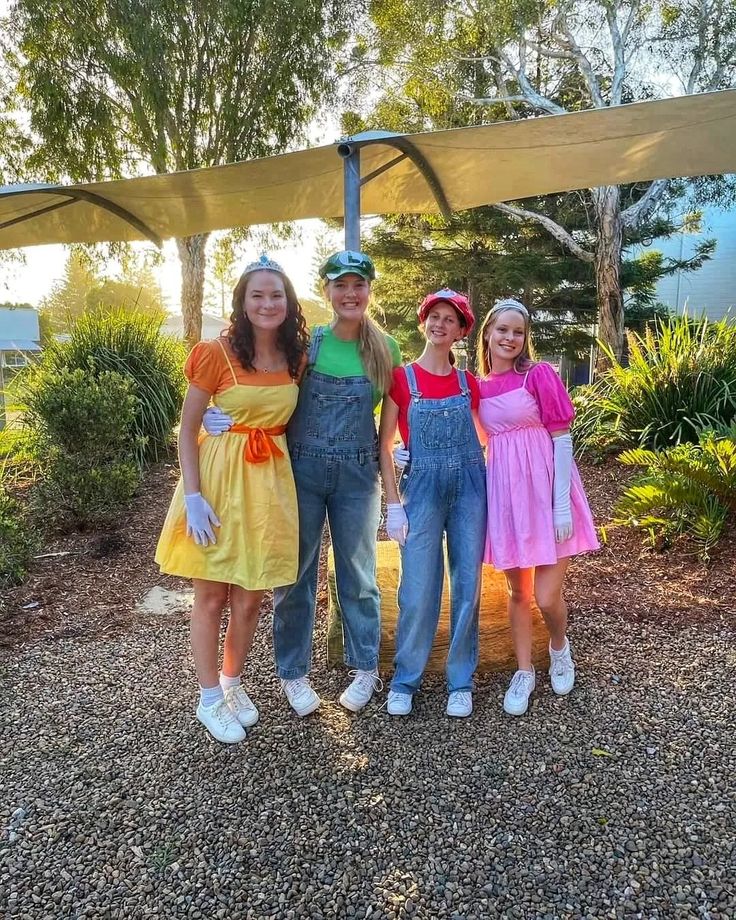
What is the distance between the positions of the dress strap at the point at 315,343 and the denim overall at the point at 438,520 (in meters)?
0.36

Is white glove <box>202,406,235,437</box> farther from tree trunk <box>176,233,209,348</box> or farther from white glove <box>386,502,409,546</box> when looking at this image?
tree trunk <box>176,233,209,348</box>

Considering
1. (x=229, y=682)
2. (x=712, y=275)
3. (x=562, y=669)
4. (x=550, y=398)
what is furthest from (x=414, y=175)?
(x=712, y=275)

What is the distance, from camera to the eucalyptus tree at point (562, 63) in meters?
11.2

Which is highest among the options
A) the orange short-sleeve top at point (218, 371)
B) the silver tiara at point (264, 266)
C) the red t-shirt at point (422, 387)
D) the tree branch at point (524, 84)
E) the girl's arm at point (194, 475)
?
the tree branch at point (524, 84)

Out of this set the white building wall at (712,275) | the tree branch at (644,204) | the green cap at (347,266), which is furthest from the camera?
the white building wall at (712,275)

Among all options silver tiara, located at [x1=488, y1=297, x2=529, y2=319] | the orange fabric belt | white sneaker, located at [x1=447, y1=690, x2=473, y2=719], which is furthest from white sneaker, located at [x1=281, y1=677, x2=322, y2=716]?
silver tiara, located at [x1=488, y1=297, x2=529, y2=319]

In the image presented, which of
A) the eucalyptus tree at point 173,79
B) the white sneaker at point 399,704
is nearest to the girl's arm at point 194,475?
the white sneaker at point 399,704

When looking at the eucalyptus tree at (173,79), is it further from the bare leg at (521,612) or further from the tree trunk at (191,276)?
the bare leg at (521,612)

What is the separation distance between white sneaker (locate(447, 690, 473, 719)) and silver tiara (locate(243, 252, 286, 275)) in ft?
5.93

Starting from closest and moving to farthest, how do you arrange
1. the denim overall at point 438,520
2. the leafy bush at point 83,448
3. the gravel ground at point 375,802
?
1. the gravel ground at point 375,802
2. the denim overall at point 438,520
3. the leafy bush at point 83,448

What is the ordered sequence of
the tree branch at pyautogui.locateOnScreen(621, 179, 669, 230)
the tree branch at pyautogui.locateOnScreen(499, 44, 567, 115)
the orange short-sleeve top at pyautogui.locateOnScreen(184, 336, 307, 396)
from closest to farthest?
1. the orange short-sleeve top at pyautogui.locateOnScreen(184, 336, 307, 396)
2. the tree branch at pyautogui.locateOnScreen(621, 179, 669, 230)
3. the tree branch at pyautogui.locateOnScreen(499, 44, 567, 115)

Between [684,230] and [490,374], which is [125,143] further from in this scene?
[490,374]

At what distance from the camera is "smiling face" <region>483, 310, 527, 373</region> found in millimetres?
2455

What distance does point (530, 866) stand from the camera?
1.84m
